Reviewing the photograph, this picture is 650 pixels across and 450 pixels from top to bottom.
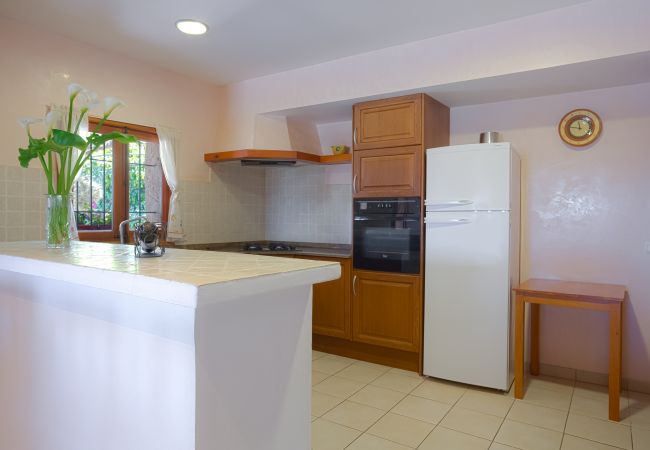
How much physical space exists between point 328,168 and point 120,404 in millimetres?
3207

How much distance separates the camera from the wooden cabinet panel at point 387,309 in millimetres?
3213

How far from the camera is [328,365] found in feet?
11.3

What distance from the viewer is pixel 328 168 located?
14.0 feet

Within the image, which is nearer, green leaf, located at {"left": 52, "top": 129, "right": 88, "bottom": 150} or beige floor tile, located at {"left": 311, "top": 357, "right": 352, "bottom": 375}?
green leaf, located at {"left": 52, "top": 129, "right": 88, "bottom": 150}

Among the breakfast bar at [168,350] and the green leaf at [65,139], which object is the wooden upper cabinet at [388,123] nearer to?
the breakfast bar at [168,350]

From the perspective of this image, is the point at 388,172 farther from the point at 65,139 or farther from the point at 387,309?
the point at 65,139

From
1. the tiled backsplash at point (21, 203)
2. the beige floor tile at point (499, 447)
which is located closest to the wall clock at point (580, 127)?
the beige floor tile at point (499, 447)

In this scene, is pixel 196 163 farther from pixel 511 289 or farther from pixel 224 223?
pixel 511 289

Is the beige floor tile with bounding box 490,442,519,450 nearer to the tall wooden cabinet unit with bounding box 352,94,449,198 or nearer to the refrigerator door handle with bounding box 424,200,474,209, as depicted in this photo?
the refrigerator door handle with bounding box 424,200,474,209

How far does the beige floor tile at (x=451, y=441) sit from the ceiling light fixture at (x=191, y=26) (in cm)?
284

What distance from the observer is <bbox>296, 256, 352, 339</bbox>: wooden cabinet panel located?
3561mm

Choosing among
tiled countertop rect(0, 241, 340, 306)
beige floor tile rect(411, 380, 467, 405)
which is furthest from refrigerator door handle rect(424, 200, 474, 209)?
tiled countertop rect(0, 241, 340, 306)

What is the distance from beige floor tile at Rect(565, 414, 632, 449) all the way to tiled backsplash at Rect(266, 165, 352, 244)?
88.6 inches

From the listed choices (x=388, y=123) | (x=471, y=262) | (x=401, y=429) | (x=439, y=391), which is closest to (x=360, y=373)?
(x=439, y=391)
